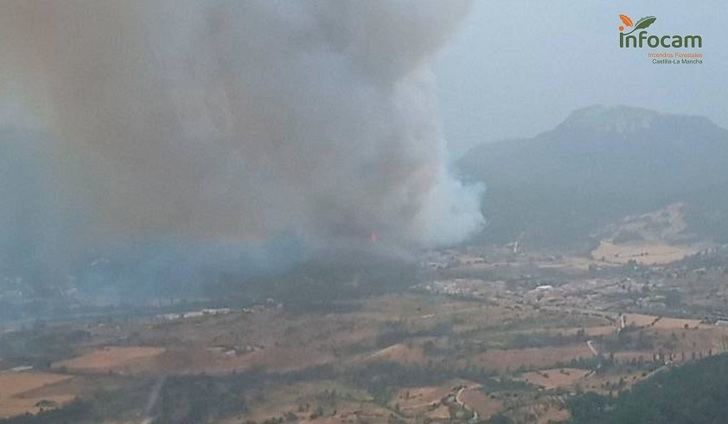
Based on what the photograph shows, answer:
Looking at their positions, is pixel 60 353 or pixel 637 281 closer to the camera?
pixel 60 353

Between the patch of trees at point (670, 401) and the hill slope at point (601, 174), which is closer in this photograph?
the patch of trees at point (670, 401)

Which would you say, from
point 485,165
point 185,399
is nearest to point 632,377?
point 185,399

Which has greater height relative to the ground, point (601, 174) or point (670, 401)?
point (601, 174)

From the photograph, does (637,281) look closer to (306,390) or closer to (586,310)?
(586,310)

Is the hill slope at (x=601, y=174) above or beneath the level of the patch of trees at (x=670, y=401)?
above

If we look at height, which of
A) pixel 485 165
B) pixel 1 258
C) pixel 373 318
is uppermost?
pixel 485 165

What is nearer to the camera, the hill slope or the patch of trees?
the patch of trees

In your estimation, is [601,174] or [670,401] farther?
[601,174]

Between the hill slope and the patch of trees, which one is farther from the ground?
the hill slope
